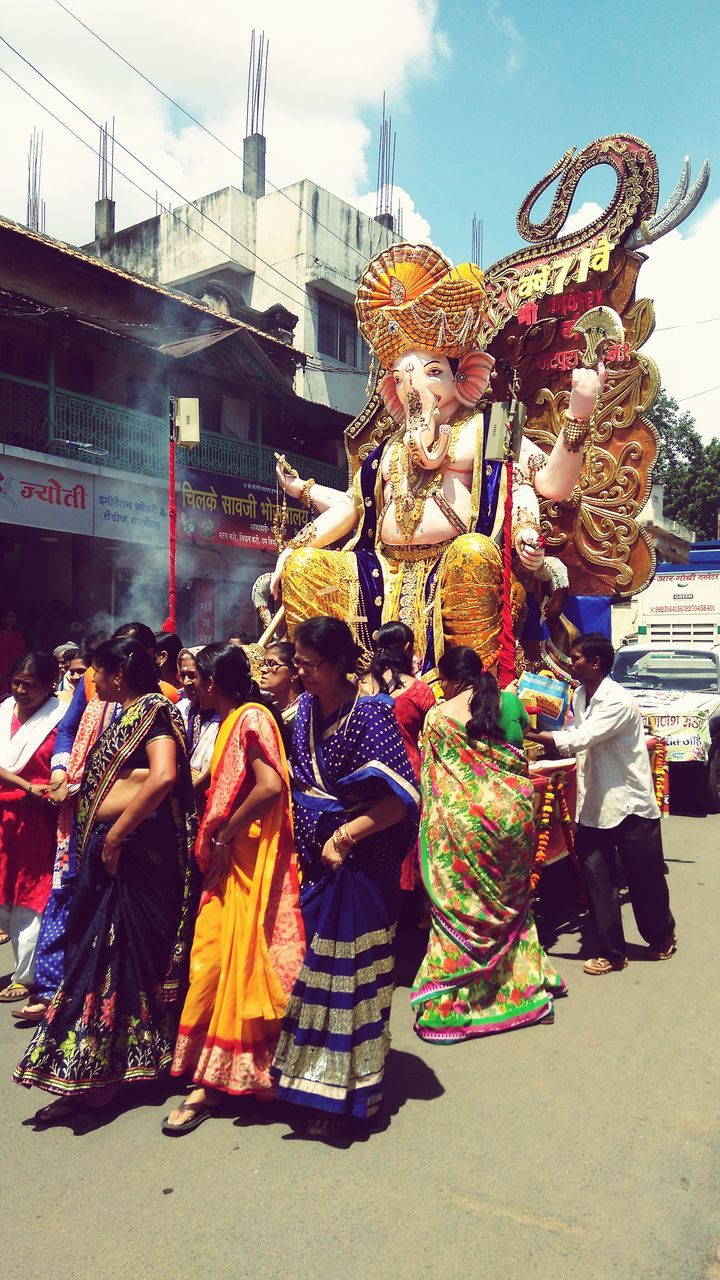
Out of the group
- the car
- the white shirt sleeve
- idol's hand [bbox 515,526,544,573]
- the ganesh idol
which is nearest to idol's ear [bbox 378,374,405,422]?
the ganesh idol

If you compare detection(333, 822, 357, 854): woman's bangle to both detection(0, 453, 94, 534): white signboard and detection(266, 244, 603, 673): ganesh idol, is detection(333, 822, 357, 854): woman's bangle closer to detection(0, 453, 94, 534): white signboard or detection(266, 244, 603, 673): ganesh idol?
detection(266, 244, 603, 673): ganesh idol

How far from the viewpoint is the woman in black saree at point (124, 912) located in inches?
113

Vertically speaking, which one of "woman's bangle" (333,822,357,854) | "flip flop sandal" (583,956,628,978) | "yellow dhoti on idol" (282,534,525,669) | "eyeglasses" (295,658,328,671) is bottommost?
"flip flop sandal" (583,956,628,978)

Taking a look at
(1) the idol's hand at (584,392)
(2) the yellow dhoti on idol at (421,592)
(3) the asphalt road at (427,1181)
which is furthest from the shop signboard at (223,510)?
(3) the asphalt road at (427,1181)

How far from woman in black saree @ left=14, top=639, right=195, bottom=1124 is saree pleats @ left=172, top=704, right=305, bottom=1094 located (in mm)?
143

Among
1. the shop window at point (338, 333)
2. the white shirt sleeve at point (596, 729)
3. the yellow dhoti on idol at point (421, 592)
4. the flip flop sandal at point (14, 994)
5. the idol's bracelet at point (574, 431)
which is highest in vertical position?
the shop window at point (338, 333)

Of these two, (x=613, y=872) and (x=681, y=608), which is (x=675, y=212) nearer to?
(x=613, y=872)

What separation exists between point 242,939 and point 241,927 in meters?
0.04

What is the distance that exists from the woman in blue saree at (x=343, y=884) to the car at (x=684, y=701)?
5.15 meters

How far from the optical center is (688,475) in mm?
28500

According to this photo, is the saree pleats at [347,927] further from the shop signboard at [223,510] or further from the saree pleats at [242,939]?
the shop signboard at [223,510]

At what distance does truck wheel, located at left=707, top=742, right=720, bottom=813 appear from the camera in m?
8.30

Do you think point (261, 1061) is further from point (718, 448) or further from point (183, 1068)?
point (718, 448)

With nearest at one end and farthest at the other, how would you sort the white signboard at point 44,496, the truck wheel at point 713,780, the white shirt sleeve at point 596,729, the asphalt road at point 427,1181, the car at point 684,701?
the asphalt road at point 427,1181 < the white shirt sleeve at point 596,729 < the car at point 684,701 < the truck wheel at point 713,780 < the white signboard at point 44,496
